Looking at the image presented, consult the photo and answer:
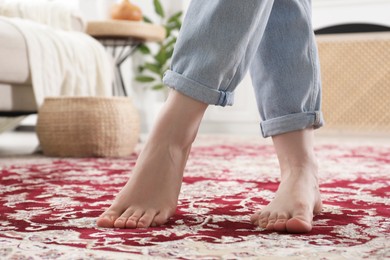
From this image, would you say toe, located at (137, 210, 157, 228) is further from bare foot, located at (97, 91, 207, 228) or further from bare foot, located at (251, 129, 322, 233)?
bare foot, located at (251, 129, 322, 233)

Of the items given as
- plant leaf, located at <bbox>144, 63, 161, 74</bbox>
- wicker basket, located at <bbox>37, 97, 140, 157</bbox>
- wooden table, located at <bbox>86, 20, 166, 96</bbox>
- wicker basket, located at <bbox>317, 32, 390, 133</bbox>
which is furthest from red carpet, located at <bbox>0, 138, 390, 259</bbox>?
plant leaf, located at <bbox>144, 63, 161, 74</bbox>

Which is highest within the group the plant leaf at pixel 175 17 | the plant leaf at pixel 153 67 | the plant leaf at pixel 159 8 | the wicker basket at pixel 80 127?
the plant leaf at pixel 159 8

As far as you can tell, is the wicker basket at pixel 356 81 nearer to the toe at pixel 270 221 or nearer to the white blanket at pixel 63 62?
the white blanket at pixel 63 62

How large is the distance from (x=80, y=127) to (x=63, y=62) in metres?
0.38

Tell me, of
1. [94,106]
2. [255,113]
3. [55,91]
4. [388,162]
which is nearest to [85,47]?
[55,91]

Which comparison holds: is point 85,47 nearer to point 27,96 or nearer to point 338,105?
point 27,96

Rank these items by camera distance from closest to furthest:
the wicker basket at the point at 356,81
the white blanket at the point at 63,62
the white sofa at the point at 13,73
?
the white sofa at the point at 13,73 → the white blanket at the point at 63,62 → the wicker basket at the point at 356,81

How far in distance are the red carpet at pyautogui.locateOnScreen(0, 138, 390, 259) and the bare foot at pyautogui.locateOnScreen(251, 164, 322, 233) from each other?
0.8 inches

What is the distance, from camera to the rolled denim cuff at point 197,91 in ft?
2.69

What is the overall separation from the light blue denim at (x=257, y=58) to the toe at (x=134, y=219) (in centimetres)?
18

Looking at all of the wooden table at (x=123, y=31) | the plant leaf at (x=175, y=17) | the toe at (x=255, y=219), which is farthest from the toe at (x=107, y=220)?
the plant leaf at (x=175, y=17)

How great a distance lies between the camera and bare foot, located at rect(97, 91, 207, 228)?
847 mm

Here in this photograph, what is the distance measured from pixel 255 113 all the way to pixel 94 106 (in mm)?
2110

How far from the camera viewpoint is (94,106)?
2.18 m
